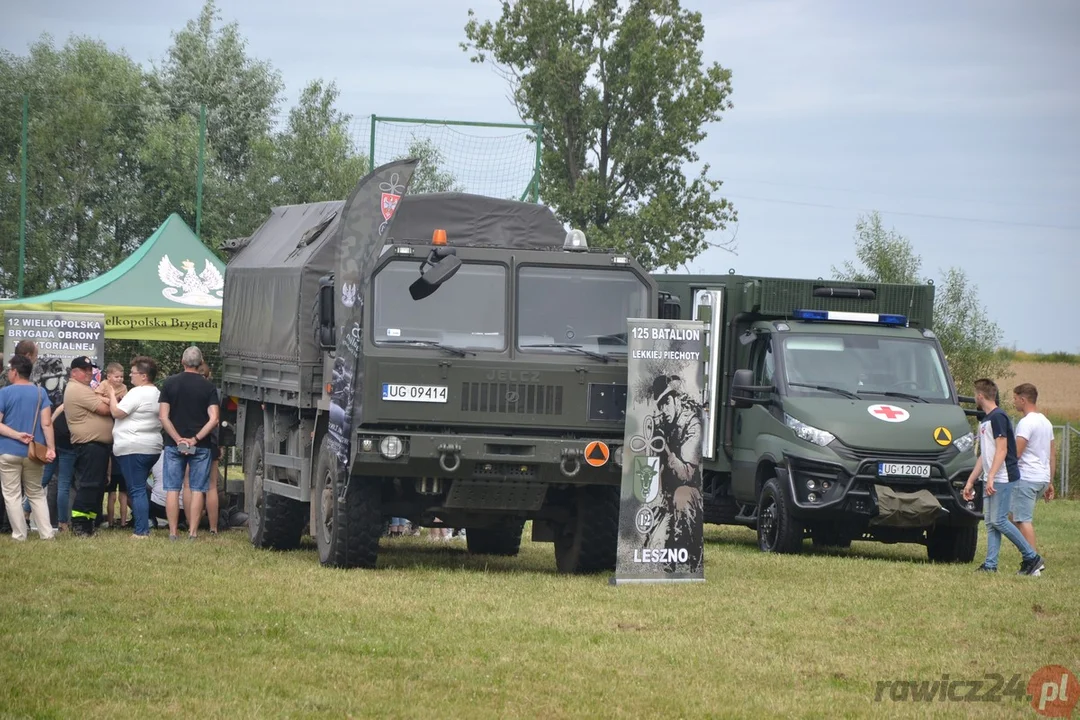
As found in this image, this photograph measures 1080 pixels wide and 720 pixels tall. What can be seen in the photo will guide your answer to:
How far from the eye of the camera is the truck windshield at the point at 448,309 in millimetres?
12719

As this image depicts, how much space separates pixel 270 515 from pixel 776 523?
5281 mm

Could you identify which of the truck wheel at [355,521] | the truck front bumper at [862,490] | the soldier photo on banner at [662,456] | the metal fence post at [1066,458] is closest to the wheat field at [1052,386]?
the metal fence post at [1066,458]

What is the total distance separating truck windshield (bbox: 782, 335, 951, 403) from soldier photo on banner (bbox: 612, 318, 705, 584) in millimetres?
3868

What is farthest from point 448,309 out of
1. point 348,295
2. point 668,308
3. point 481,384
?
point 668,308

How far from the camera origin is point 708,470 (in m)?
18.8

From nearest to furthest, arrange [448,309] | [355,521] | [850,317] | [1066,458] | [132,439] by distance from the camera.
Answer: [448,309] < [355,521] < [132,439] < [850,317] < [1066,458]

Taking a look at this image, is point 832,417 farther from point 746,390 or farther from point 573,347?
point 573,347

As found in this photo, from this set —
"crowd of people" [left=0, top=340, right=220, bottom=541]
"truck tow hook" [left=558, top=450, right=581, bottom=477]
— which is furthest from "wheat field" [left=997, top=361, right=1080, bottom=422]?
"truck tow hook" [left=558, top=450, right=581, bottom=477]

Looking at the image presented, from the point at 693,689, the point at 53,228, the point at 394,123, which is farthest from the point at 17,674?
the point at 53,228

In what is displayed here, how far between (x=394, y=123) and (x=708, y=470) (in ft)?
25.7

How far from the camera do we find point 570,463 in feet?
41.9

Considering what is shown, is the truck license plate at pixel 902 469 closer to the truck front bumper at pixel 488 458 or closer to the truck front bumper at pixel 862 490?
the truck front bumper at pixel 862 490

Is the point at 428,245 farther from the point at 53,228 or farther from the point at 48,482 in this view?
the point at 53,228

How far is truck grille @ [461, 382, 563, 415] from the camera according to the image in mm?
12703
